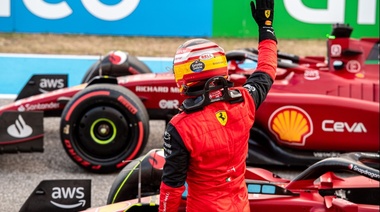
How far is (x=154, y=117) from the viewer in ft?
27.2

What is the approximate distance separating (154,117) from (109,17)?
5.87m

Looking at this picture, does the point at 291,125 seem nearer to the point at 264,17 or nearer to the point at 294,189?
the point at 294,189

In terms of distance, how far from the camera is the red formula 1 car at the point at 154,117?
25.1 feet

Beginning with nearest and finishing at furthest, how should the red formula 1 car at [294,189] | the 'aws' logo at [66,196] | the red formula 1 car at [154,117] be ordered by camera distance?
the red formula 1 car at [294,189]
the 'aws' logo at [66,196]
the red formula 1 car at [154,117]

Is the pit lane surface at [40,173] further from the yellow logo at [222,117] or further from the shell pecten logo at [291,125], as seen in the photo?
the yellow logo at [222,117]

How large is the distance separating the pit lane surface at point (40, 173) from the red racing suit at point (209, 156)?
285 centimetres

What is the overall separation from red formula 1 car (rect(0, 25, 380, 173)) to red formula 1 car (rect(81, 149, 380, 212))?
1546 mm

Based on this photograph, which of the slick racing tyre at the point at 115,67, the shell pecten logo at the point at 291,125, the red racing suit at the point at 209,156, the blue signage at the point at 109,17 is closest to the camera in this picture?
the red racing suit at the point at 209,156

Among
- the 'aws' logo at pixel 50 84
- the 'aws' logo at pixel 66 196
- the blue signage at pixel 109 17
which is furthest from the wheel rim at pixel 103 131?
the blue signage at pixel 109 17

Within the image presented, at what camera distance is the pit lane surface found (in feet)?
23.2

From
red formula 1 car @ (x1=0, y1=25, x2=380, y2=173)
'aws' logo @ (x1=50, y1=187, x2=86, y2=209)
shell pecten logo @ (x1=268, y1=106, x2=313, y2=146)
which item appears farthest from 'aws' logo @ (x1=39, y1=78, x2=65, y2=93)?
'aws' logo @ (x1=50, y1=187, x2=86, y2=209)

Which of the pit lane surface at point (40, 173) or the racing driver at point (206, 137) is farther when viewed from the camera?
the pit lane surface at point (40, 173)

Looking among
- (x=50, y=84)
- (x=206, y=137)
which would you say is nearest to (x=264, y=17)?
(x=206, y=137)

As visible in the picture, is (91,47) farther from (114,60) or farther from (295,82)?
(295,82)
